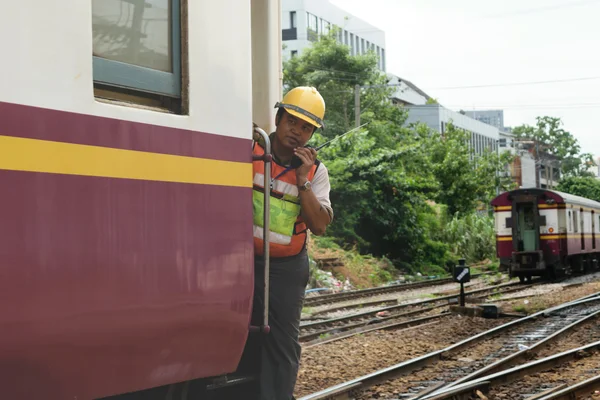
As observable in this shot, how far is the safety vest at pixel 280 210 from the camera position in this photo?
3471 mm

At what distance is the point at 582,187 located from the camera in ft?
280

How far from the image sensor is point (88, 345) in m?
2.45

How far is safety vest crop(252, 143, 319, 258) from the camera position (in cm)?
347

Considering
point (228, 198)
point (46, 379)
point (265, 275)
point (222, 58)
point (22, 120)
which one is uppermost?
point (222, 58)

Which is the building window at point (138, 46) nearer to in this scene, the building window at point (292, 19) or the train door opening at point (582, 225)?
the train door opening at point (582, 225)

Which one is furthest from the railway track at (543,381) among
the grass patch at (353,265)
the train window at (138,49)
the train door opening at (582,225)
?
the train door opening at (582,225)

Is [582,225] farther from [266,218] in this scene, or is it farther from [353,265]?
[266,218]

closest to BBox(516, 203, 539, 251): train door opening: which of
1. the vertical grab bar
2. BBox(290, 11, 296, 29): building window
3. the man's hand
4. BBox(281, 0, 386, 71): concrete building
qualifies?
the man's hand

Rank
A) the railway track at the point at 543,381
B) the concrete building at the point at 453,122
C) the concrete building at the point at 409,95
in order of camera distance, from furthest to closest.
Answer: the concrete building at the point at 409,95 < the concrete building at the point at 453,122 < the railway track at the point at 543,381

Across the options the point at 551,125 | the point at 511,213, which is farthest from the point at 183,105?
the point at 551,125

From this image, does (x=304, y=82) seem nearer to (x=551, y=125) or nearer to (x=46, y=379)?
(x=46, y=379)

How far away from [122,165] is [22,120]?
357 mm

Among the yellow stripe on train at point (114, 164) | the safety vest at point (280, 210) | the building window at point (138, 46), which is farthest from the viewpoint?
the safety vest at point (280, 210)

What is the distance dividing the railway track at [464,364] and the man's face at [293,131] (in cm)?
330
